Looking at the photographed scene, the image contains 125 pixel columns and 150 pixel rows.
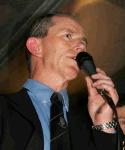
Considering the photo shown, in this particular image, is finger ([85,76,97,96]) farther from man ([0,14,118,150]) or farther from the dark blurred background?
the dark blurred background

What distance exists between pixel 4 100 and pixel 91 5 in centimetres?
164

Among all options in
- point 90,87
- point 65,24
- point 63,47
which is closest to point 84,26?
point 65,24

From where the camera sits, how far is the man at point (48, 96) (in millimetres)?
1549

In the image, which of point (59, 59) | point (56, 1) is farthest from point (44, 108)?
point (56, 1)

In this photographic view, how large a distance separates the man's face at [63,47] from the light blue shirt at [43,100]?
0.32 feet

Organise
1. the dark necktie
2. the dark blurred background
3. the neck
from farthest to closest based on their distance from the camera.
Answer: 1. the dark blurred background
2. the neck
3. the dark necktie

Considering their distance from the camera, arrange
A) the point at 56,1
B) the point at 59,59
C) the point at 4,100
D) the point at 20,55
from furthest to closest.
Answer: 1. the point at 20,55
2. the point at 56,1
3. the point at 59,59
4. the point at 4,100

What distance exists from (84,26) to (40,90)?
1502mm

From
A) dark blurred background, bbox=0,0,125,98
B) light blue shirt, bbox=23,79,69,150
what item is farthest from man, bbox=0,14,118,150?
dark blurred background, bbox=0,0,125,98

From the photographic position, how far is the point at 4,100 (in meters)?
1.64

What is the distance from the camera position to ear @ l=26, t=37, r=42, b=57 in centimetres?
193

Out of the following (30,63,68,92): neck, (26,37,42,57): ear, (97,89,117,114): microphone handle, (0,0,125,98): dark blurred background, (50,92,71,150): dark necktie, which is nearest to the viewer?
(97,89,117,114): microphone handle

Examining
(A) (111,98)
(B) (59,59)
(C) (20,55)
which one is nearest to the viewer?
(A) (111,98)

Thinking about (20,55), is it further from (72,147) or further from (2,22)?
(72,147)
